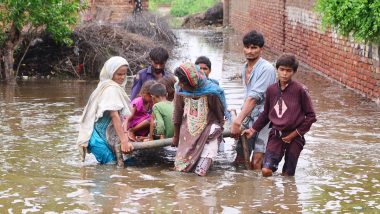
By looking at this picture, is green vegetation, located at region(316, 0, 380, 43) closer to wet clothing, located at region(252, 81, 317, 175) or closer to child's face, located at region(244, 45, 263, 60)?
child's face, located at region(244, 45, 263, 60)

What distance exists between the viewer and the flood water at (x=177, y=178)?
6.84 m

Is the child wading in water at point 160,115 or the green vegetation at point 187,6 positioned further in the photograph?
the green vegetation at point 187,6

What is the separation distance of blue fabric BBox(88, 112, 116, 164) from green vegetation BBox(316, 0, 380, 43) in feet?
Result: 15.7

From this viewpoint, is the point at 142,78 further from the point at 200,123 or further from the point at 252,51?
the point at 252,51

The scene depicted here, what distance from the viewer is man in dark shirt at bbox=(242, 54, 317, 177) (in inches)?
303

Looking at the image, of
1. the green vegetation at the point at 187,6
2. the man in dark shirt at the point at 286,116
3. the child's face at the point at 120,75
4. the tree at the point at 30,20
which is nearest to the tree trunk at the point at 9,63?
the tree at the point at 30,20

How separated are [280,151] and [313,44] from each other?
1095 cm

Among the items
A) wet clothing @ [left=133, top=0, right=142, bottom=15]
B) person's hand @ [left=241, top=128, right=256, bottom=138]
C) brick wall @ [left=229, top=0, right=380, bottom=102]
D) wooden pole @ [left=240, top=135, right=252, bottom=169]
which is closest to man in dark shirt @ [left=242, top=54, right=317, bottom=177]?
person's hand @ [left=241, top=128, right=256, bottom=138]

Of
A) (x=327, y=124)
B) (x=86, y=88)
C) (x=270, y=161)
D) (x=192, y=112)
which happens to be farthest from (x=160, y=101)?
(x=86, y=88)

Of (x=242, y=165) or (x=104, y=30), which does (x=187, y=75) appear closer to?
(x=242, y=165)

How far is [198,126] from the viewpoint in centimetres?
→ 809

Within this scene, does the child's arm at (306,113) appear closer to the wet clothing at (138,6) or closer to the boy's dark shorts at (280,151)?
the boy's dark shorts at (280,151)

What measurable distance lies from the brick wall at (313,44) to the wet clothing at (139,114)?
5039 mm

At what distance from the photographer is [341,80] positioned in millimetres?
15477
